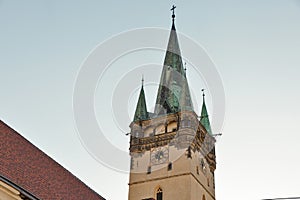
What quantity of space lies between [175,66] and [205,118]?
4.18 meters

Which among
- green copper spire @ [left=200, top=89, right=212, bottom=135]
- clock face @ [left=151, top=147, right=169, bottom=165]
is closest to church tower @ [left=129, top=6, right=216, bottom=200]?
clock face @ [left=151, top=147, right=169, bottom=165]

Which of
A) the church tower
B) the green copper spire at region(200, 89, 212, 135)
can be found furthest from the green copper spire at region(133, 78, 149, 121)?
the green copper spire at region(200, 89, 212, 135)

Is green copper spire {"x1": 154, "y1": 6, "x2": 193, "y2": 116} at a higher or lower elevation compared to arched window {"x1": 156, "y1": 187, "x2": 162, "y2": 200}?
higher

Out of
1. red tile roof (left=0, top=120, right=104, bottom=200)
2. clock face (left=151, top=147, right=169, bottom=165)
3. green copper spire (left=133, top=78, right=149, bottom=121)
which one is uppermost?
green copper spire (left=133, top=78, right=149, bottom=121)

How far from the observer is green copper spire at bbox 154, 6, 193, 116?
34656 mm

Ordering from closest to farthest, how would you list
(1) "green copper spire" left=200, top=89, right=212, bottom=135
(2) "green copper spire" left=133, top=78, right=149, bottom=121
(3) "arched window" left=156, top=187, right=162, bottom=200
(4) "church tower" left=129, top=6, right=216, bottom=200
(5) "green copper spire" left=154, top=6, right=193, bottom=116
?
(3) "arched window" left=156, top=187, right=162, bottom=200
(4) "church tower" left=129, top=6, right=216, bottom=200
(5) "green copper spire" left=154, top=6, right=193, bottom=116
(2) "green copper spire" left=133, top=78, right=149, bottom=121
(1) "green copper spire" left=200, top=89, right=212, bottom=135

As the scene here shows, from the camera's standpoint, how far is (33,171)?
61.0ft

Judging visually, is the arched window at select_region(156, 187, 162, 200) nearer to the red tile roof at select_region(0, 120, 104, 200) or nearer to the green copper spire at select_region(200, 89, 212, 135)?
the green copper spire at select_region(200, 89, 212, 135)

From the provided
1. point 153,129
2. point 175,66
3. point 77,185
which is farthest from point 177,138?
point 77,185

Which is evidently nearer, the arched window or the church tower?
the arched window

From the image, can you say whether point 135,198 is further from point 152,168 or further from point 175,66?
point 175,66

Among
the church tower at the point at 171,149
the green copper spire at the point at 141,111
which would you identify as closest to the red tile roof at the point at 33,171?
the church tower at the point at 171,149

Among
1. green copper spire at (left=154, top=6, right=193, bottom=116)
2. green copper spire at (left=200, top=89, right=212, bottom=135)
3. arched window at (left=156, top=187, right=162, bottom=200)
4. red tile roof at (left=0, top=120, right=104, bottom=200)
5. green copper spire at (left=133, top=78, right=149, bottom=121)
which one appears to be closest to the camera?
red tile roof at (left=0, top=120, right=104, bottom=200)

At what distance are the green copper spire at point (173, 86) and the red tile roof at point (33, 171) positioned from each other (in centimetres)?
1363
